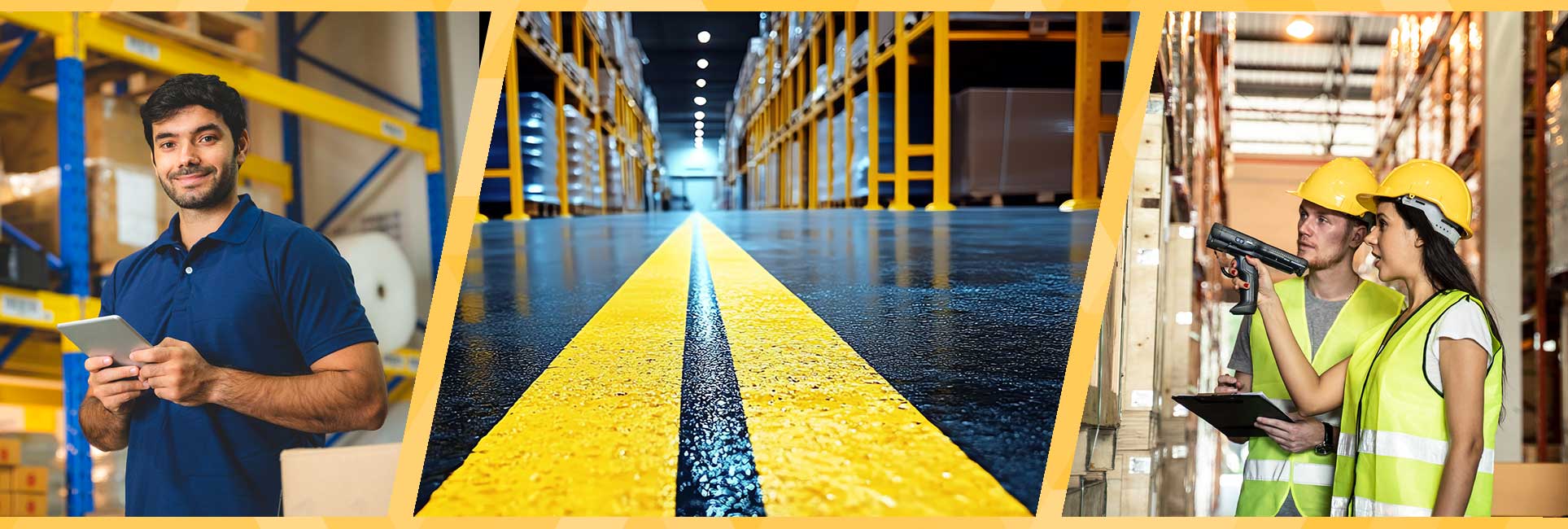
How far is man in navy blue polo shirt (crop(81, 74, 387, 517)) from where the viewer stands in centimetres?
167

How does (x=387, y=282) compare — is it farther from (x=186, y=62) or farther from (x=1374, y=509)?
(x=1374, y=509)

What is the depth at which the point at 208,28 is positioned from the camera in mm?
2775

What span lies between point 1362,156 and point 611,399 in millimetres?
10164

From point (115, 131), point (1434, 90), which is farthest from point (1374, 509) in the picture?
point (1434, 90)

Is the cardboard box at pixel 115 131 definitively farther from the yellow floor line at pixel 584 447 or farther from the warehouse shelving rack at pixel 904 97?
the warehouse shelving rack at pixel 904 97

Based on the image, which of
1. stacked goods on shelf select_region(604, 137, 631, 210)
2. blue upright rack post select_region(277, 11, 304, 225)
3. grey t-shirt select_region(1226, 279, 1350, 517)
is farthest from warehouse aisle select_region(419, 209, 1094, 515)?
stacked goods on shelf select_region(604, 137, 631, 210)

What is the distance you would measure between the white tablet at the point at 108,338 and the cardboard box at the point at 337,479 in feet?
1.12

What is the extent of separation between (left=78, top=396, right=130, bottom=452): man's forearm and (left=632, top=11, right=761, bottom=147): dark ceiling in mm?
8716

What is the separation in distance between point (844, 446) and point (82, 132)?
2469mm

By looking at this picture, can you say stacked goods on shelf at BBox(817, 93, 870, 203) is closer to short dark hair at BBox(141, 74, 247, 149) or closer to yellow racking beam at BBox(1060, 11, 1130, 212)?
yellow racking beam at BBox(1060, 11, 1130, 212)

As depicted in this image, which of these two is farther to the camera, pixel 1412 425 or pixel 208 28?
pixel 208 28

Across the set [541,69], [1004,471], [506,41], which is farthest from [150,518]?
[541,69]

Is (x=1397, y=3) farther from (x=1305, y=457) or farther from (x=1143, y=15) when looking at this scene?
(x=1305, y=457)

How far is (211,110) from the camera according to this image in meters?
1.72
